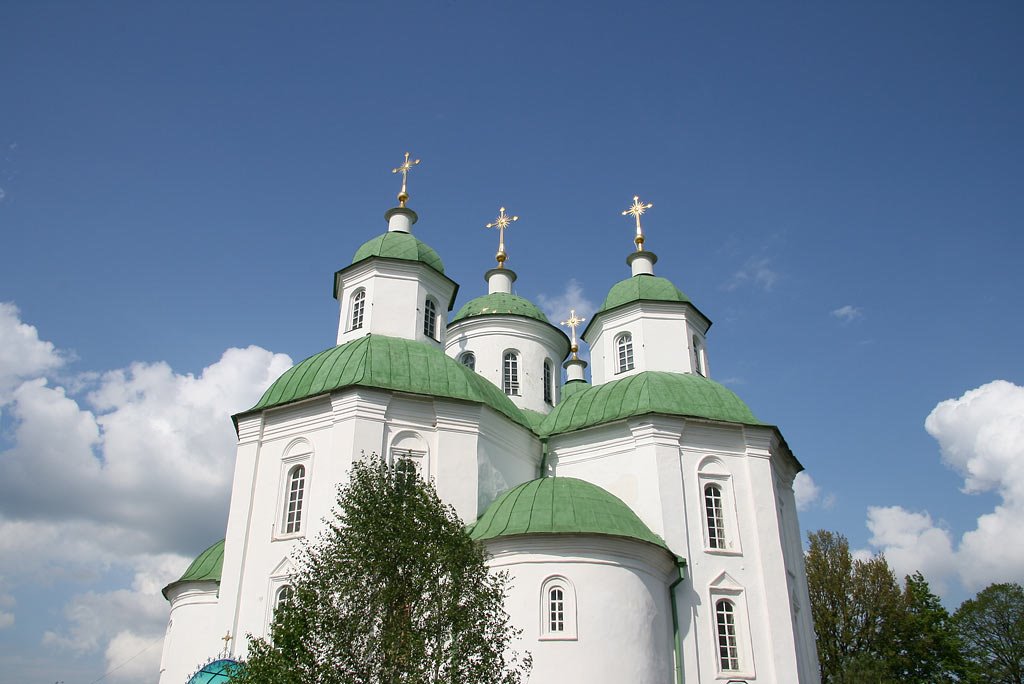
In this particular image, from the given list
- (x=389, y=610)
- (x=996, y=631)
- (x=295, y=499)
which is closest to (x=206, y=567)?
(x=295, y=499)

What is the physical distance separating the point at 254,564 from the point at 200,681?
287cm

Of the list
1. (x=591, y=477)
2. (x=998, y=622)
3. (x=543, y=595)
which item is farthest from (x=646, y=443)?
(x=998, y=622)

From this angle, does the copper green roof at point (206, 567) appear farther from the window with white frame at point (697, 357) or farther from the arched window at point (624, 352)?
the window with white frame at point (697, 357)

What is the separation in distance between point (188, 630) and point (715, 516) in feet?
44.1

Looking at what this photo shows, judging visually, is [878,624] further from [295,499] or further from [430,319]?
[295,499]

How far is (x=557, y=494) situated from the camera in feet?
57.7

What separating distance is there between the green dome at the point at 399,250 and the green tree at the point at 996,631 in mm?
23544

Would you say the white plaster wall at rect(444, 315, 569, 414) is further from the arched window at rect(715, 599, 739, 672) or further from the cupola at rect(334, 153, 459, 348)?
the arched window at rect(715, 599, 739, 672)

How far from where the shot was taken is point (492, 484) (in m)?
19.1

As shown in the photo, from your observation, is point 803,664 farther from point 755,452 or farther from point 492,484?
point 492,484

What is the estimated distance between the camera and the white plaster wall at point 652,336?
23406 mm

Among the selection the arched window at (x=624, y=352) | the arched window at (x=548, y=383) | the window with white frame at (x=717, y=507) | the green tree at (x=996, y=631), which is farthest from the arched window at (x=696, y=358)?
the green tree at (x=996, y=631)

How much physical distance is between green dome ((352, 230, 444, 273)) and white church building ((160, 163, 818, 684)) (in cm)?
7

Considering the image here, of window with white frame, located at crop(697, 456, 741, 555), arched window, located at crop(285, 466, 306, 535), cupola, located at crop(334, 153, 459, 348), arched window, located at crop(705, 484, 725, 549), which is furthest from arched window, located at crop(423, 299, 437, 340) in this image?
arched window, located at crop(705, 484, 725, 549)
